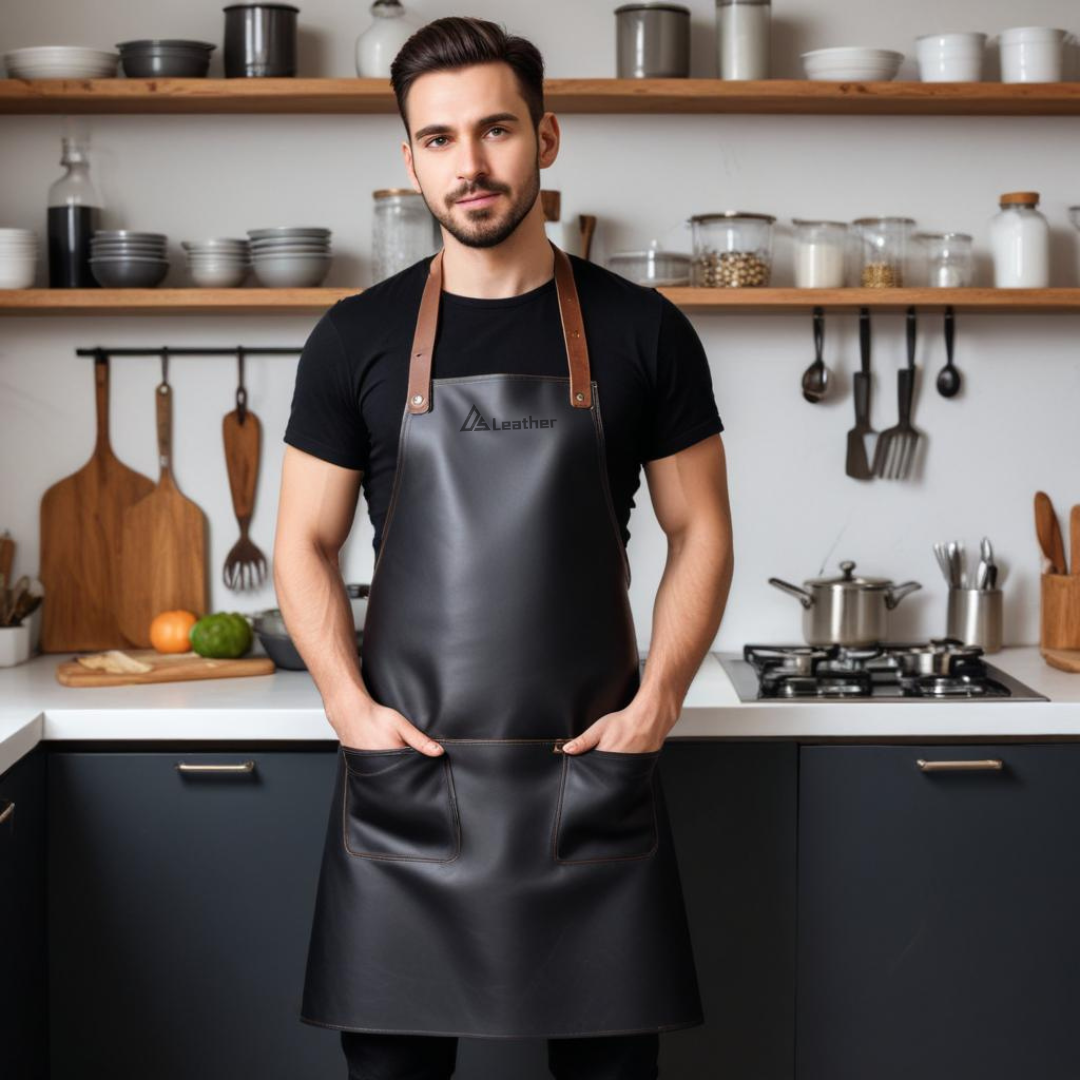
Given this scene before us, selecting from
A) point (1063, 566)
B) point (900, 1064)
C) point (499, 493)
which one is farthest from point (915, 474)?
point (499, 493)

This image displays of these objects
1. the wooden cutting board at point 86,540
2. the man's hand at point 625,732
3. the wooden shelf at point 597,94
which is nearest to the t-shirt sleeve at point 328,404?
the man's hand at point 625,732

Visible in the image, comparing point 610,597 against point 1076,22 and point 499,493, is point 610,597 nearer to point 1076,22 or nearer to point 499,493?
point 499,493

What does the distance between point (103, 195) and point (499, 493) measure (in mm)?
1477

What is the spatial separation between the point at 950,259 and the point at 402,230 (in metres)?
1.06

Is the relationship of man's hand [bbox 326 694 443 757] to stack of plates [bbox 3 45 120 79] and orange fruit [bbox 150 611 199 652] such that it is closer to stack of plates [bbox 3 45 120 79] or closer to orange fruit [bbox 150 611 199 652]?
orange fruit [bbox 150 611 199 652]

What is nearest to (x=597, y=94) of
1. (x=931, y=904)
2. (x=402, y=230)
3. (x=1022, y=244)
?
(x=402, y=230)

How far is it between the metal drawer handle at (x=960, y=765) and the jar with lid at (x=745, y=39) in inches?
51.8

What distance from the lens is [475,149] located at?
180 centimetres

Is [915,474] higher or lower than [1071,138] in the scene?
lower

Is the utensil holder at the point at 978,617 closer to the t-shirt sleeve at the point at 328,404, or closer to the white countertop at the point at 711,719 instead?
the white countertop at the point at 711,719

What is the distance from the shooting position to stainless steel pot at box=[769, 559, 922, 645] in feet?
9.37

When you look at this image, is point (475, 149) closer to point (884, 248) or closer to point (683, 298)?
point (683, 298)

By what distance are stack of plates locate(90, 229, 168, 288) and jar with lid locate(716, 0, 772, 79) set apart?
1123 mm

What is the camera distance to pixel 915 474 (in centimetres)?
304
